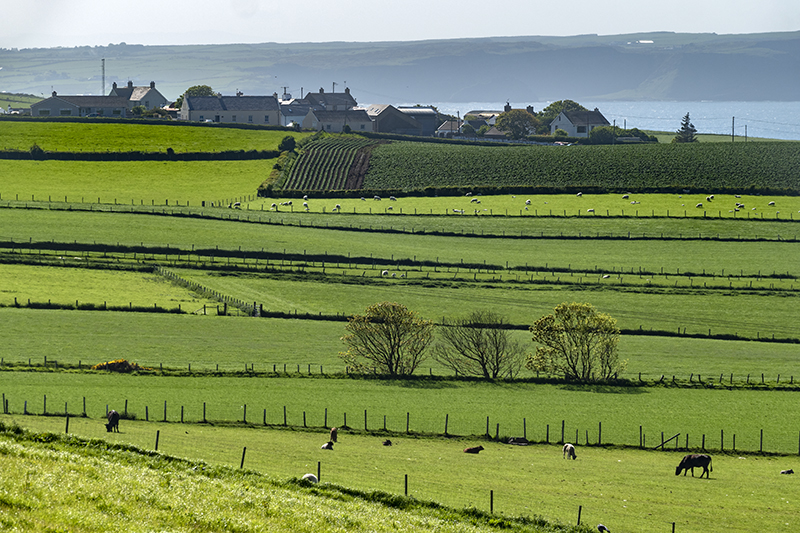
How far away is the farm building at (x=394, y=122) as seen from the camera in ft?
619

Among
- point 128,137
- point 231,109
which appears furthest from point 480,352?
point 231,109

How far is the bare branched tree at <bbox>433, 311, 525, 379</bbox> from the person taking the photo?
180 ft

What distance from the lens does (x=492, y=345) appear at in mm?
55062

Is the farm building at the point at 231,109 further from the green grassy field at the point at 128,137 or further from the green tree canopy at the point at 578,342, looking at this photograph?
the green tree canopy at the point at 578,342

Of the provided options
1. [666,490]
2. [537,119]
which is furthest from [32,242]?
[537,119]

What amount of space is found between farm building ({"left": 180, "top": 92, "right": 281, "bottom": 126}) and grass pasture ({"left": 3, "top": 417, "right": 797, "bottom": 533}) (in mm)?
149473

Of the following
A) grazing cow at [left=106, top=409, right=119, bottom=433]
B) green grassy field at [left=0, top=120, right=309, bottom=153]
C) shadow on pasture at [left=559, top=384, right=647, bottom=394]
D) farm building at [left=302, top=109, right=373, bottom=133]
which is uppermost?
farm building at [left=302, top=109, right=373, bottom=133]

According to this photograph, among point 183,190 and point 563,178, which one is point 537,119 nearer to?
point 563,178

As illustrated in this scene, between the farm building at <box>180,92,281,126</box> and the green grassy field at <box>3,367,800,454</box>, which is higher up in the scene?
the farm building at <box>180,92,281,126</box>

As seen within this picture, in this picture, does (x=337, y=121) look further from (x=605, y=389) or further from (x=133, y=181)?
(x=605, y=389)

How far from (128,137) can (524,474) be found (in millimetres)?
124309

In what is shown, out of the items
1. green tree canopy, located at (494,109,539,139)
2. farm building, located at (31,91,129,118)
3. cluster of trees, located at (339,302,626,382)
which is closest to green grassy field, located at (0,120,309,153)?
farm building, located at (31,91,129,118)

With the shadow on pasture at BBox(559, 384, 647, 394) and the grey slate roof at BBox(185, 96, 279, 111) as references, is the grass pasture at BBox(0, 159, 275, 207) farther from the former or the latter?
the shadow on pasture at BBox(559, 384, 647, 394)

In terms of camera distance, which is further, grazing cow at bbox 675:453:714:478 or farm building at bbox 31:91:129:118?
farm building at bbox 31:91:129:118
